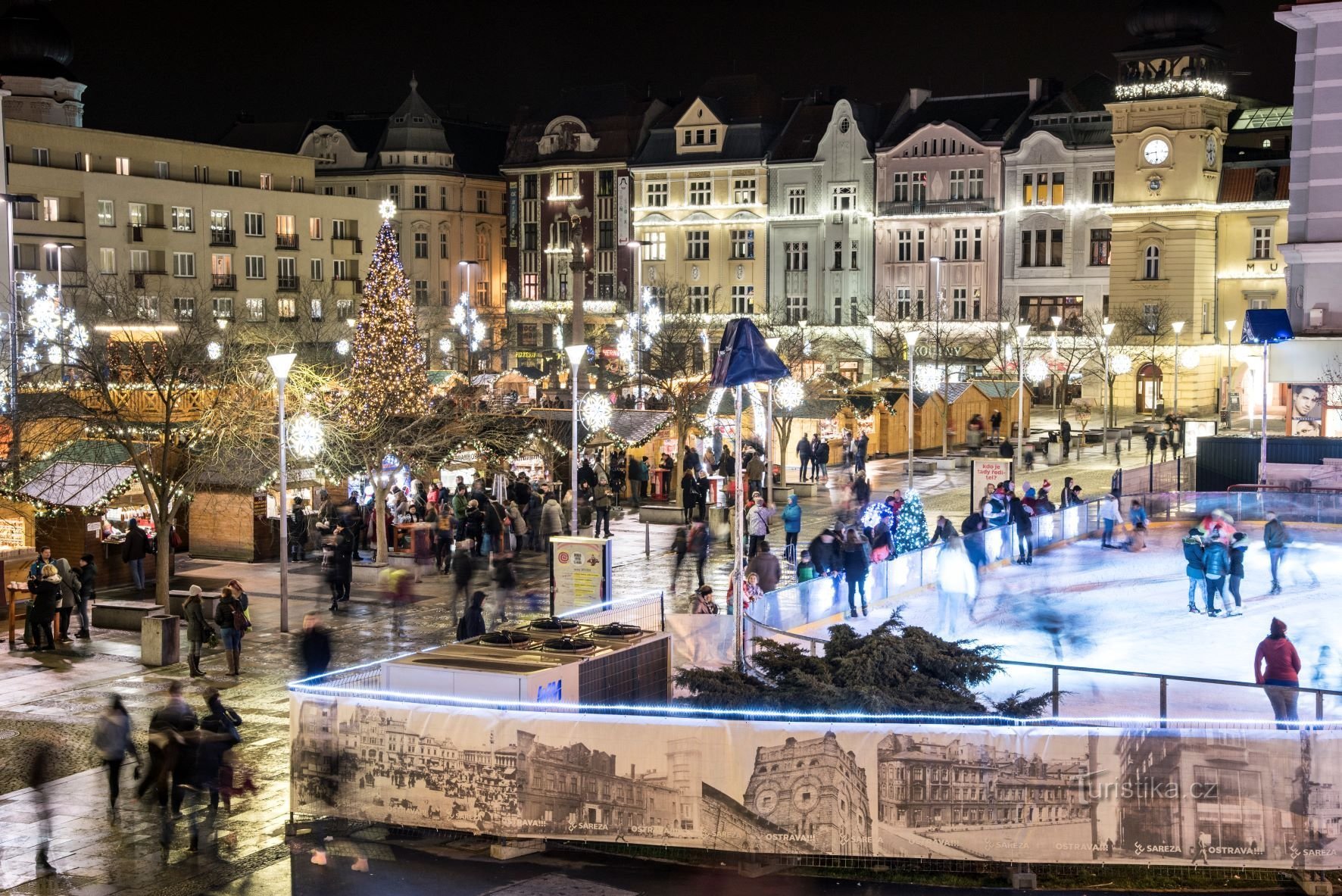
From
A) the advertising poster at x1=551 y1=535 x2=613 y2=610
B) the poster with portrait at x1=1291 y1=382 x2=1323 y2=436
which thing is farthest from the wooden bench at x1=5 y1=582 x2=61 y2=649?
the poster with portrait at x1=1291 y1=382 x2=1323 y2=436

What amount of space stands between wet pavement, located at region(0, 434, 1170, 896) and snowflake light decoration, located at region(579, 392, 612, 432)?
3.60 metres

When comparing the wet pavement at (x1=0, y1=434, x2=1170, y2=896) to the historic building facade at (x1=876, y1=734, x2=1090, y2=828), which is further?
the wet pavement at (x1=0, y1=434, x2=1170, y2=896)

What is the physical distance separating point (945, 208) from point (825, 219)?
6635 mm

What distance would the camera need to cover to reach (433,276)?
91.3 meters

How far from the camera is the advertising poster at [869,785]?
12211 mm

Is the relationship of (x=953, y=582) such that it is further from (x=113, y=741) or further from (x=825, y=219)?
(x=825, y=219)

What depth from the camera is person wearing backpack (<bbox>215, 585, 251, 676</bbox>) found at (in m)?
20.4

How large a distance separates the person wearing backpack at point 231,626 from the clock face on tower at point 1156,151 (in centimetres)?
5508

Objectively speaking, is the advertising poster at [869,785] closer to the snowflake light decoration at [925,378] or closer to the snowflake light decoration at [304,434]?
the snowflake light decoration at [304,434]

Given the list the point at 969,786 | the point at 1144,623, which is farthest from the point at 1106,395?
the point at 969,786

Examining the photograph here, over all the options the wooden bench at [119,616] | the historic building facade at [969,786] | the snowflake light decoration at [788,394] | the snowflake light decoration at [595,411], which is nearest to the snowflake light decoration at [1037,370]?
the snowflake light decoration at [788,394]

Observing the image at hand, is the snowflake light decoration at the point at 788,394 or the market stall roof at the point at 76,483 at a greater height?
the snowflake light decoration at the point at 788,394

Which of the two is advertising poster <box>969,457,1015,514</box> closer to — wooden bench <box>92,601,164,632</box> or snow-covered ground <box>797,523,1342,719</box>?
snow-covered ground <box>797,523,1342,719</box>

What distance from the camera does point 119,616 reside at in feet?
78.2
